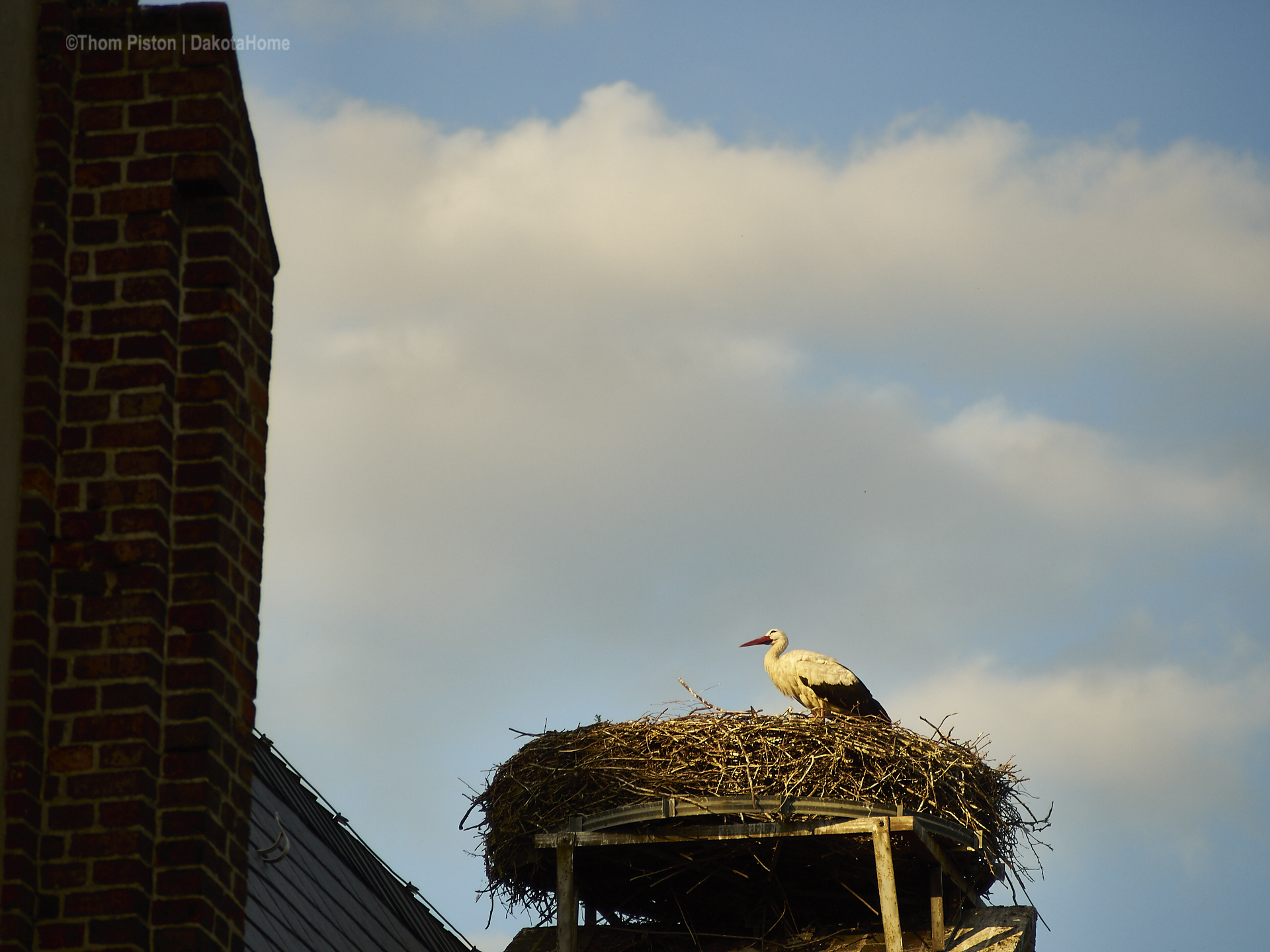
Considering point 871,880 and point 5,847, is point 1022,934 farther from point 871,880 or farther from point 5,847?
point 5,847

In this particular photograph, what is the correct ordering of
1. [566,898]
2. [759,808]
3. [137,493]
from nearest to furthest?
[137,493]
[759,808]
[566,898]

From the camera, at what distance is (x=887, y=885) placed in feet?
40.3

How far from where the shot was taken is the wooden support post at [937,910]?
507 inches

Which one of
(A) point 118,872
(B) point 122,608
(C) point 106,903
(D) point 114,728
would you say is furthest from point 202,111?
(C) point 106,903

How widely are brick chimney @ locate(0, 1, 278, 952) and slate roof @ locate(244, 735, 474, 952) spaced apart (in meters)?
4.05

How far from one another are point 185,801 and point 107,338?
1776 millimetres

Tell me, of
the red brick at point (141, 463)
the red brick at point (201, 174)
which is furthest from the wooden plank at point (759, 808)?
the red brick at point (201, 174)

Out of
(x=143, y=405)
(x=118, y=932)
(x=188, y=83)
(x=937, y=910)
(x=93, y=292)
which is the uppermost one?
(x=188, y=83)

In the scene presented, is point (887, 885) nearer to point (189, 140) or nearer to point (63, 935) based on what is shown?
point (63, 935)

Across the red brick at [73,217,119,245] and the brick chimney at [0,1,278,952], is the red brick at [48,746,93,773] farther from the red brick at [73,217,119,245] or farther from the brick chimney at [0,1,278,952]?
the red brick at [73,217,119,245]

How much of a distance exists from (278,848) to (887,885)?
170 inches

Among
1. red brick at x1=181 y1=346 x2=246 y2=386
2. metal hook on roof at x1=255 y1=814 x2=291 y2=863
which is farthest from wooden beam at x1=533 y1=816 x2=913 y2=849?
red brick at x1=181 y1=346 x2=246 y2=386

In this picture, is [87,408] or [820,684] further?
[820,684]

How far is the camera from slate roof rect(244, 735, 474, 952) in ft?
36.3
